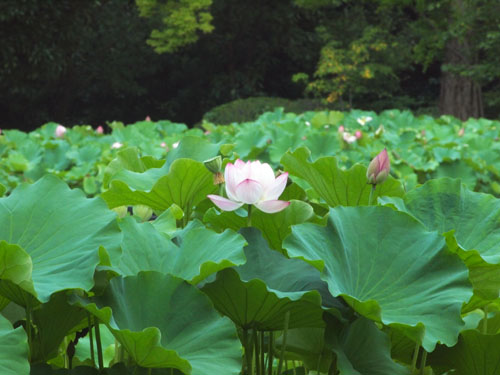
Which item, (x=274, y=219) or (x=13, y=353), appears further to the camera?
(x=274, y=219)

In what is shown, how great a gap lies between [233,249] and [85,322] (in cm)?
21

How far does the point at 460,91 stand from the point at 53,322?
1293cm

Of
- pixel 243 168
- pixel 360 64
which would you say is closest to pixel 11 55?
pixel 360 64

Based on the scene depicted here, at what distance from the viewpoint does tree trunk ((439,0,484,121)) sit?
489 inches

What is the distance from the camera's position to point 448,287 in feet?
2.39

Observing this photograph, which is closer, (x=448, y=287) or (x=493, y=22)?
(x=448, y=287)

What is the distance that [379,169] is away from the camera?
1005 mm

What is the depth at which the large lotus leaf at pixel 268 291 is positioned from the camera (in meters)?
0.68

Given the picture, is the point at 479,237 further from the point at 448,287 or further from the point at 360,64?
the point at 360,64

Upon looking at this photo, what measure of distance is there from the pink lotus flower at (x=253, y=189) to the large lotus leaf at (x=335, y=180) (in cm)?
29

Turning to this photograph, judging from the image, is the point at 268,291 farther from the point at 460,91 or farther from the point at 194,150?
the point at 460,91

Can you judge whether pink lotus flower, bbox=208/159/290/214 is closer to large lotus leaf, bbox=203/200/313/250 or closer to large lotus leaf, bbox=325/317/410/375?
large lotus leaf, bbox=203/200/313/250

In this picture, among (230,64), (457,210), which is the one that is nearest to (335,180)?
(457,210)

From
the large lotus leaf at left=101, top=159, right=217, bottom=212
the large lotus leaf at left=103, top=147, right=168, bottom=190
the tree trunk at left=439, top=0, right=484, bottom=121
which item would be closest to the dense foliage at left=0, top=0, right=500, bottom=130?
the tree trunk at left=439, top=0, right=484, bottom=121
